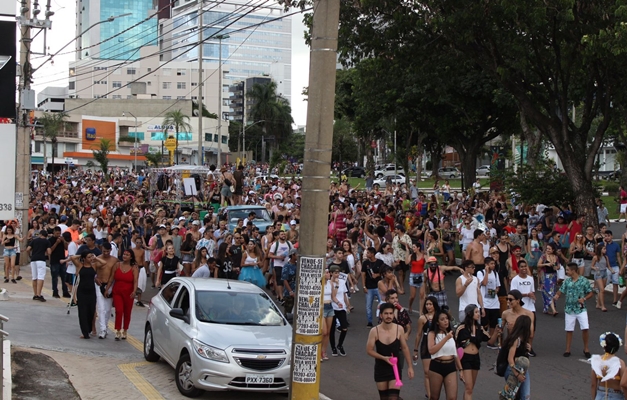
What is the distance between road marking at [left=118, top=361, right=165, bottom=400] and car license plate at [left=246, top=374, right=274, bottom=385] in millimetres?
1333

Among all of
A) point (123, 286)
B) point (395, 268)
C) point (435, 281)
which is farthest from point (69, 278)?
point (435, 281)

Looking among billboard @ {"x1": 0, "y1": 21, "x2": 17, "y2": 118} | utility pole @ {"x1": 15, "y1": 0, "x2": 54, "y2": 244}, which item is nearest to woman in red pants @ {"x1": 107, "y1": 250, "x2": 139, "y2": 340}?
billboard @ {"x1": 0, "y1": 21, "x2": 17, "y2": 118}

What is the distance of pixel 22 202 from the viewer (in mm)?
22219

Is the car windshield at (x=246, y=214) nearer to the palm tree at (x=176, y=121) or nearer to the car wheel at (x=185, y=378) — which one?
the car wheel at (x=185, y=378)

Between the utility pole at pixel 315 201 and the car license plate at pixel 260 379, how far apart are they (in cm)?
192

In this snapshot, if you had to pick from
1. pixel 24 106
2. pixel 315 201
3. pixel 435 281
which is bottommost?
pixel 435 281

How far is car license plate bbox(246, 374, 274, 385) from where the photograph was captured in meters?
9.55

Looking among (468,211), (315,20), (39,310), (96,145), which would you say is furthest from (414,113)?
(96,145)

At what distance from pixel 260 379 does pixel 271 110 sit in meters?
107

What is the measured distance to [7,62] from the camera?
815cm

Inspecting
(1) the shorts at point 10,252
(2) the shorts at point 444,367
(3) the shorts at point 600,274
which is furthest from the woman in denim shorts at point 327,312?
(1) the shorts at point 10,252

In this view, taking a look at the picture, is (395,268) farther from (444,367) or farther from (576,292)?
(444,367)

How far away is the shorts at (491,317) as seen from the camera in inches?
524

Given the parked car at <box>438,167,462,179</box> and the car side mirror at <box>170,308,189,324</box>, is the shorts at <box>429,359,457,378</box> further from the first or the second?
the parked car at <box>438,167,462,179</box>
